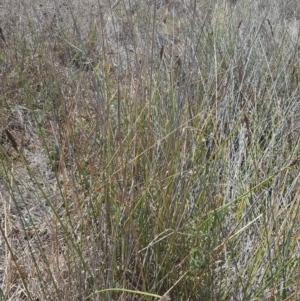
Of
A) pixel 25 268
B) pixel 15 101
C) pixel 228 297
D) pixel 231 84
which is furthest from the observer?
pixel 15 101

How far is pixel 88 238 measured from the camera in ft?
4.06

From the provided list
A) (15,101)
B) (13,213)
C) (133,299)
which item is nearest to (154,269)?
(133,299)

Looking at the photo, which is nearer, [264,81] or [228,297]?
[228,297]

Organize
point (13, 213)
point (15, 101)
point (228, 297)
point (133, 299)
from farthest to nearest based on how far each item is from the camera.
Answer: point (15, 101)
point (13, 213)
point (228, 297)
point (133, 299)

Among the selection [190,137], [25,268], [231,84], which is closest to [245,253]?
[190,137]

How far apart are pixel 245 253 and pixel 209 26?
62.6 inches

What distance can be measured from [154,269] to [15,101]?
148 centimetres

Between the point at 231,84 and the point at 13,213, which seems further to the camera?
the point at 231,84

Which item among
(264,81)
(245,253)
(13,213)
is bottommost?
(13,213)

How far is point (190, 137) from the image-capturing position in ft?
4.56

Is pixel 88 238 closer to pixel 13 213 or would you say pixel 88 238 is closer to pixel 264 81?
pixel 13 213

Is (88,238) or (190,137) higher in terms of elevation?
(190,137)

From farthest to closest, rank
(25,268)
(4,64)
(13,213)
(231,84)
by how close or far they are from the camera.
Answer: (4,64)
(231,84)
(13,213)
(25,268)

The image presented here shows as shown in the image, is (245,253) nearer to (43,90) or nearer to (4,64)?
(43,90)
